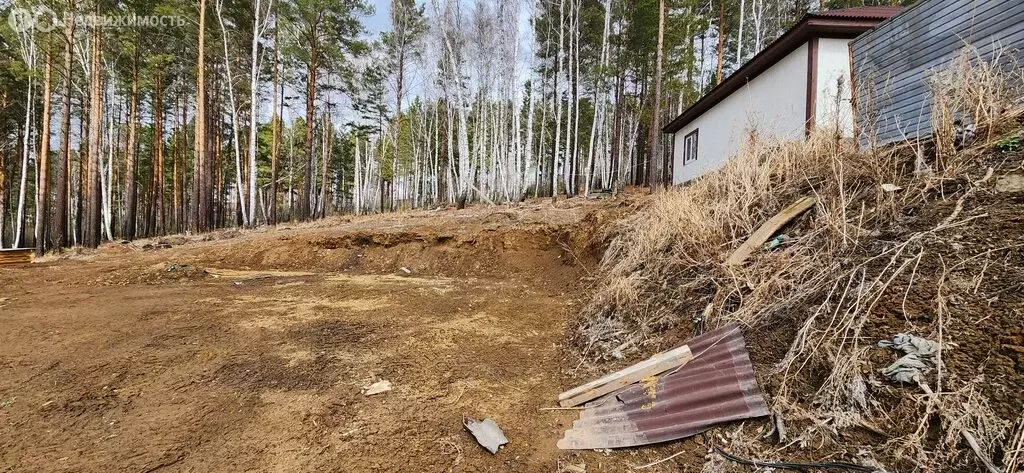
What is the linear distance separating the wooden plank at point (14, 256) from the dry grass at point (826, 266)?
12.4m

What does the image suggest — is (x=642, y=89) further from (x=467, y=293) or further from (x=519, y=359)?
(x=519, y=359)

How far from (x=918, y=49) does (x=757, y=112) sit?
1902 millimetres

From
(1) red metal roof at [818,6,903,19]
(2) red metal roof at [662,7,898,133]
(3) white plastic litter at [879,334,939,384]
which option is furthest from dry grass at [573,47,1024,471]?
(1) red metal roof at [818,6,903,19]

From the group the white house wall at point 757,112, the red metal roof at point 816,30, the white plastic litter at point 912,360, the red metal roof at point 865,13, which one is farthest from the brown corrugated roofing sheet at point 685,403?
the red metal roof at point 865,13

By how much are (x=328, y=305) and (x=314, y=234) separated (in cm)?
547

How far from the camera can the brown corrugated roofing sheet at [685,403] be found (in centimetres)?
201

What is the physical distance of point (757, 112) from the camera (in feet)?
20.5

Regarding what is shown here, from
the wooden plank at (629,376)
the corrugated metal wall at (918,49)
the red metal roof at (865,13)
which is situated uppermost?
the red metal roof at (865,13)

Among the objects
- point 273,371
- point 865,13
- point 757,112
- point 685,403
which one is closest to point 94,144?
point 273,371

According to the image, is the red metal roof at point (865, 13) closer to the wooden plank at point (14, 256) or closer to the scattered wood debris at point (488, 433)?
the scattered wood debris at point (488, 433)

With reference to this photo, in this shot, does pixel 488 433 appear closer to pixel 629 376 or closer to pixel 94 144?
pixel 629 376

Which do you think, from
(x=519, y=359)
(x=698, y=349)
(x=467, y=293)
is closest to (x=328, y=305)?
(x=467, y=293)

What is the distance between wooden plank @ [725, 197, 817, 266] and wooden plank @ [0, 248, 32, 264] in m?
13.7

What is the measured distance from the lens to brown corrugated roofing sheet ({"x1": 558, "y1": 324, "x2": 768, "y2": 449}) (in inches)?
79.3
